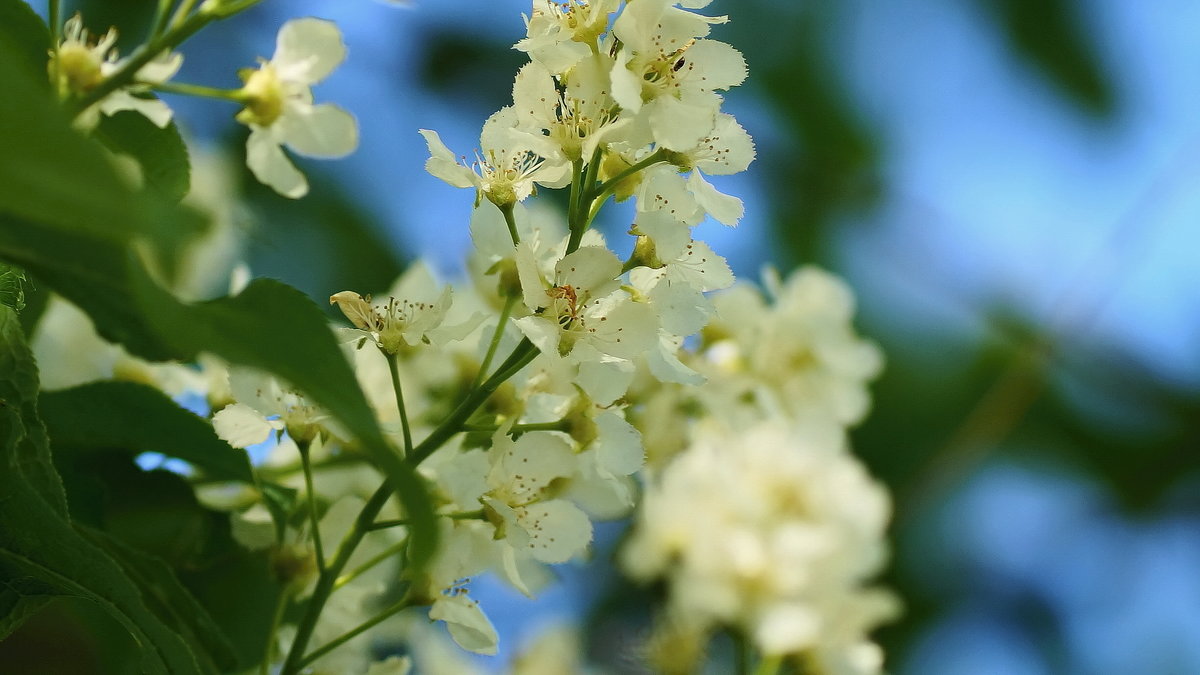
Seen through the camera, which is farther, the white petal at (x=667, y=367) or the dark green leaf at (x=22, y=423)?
the white petal at (x=667, y=367)

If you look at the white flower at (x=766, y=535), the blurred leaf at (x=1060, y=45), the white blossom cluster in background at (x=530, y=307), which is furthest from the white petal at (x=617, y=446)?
the blurred leaf at (x=1060, y=45)

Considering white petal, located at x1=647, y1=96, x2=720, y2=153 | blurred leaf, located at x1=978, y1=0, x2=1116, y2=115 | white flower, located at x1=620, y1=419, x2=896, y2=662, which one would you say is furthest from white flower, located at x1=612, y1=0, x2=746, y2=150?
blurred leaf, located at x1=978, y1=0, x2=1116, y2=115

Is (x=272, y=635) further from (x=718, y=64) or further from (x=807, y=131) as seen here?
(x=807, y=131)

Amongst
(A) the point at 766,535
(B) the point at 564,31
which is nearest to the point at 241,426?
(B) the point at 564,31

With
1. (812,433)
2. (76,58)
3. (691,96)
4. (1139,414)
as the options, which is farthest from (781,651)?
(1139,414)

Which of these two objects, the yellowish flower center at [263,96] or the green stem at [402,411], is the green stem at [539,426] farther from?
the yellowish flower center at [263,96]

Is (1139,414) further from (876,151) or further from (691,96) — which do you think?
(691,96)

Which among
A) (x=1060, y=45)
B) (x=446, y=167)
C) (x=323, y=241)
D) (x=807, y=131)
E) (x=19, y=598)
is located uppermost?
(x=1060, y=45)
